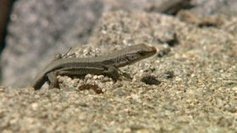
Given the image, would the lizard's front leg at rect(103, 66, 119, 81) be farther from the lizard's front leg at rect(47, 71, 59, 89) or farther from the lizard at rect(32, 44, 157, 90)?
the lizard's front leg at rect(47, 71, 59, 89)

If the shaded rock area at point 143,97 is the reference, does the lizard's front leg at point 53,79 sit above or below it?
above

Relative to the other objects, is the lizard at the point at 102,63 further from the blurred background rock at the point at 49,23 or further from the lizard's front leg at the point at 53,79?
the blurred background rock at the point at 49,23

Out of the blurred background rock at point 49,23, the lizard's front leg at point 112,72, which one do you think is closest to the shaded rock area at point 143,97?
the lizard's front leg at point 112,72

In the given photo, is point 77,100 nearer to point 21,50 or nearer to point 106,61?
point 106,61

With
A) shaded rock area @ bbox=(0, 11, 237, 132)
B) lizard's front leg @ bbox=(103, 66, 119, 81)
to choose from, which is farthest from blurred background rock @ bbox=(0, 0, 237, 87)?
lizard's front leg @ bbox=(103, 66, 119, 81)

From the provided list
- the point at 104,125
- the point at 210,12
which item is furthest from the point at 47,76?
the point at 210,12

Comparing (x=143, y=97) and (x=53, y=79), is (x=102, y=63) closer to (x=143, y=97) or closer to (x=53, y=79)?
(x=53, y=79)

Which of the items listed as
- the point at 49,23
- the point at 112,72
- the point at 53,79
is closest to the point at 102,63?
the point at 112,72
